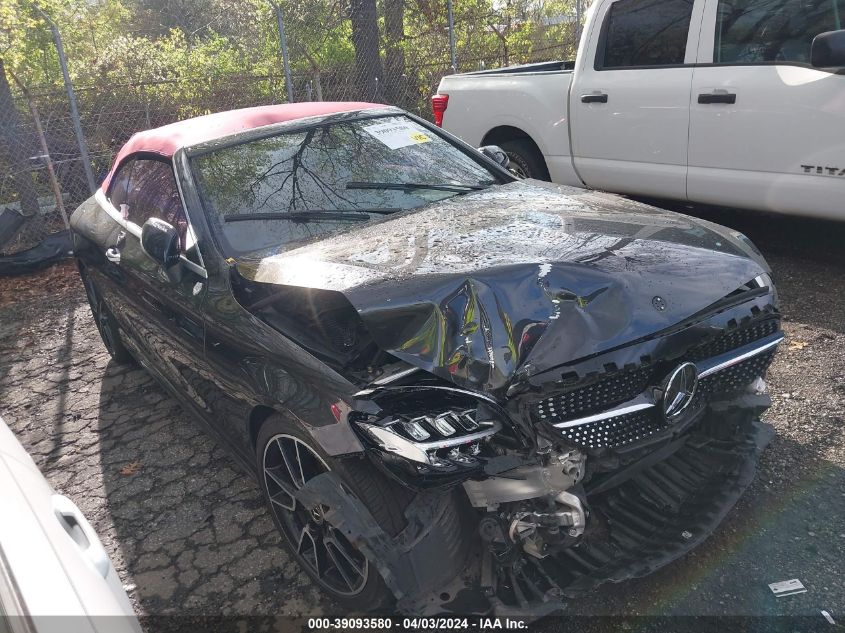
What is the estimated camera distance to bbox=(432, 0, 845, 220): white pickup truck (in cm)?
457

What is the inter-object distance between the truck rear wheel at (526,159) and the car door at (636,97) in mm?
443

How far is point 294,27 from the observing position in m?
11.9

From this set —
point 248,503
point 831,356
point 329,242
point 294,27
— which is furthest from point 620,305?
point 294,27

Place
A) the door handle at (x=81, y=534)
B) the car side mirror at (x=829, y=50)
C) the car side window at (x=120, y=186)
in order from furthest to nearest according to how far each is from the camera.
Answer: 1. the car side window at (x=120, y=186)
2. the car side mirror at (x=829, y=50)
3. the door handle at (x=81, y=534)

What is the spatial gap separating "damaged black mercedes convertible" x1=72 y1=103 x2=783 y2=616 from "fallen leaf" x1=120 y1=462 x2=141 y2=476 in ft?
2.25

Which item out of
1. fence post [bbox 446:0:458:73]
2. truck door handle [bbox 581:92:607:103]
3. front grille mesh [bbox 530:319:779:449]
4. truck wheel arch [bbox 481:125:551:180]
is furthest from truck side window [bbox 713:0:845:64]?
fence post [bbox 446:0:458:73]

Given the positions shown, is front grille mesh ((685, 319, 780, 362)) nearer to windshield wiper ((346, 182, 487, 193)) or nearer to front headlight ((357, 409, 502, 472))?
front headlight ((357, 409, 502, 472))

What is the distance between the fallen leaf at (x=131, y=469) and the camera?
12.4ft

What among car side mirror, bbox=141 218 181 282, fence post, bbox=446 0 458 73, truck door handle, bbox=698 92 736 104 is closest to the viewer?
car side mirror, bbox=141 218 181 282

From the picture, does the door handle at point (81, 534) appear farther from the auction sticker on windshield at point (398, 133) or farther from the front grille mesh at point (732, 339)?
the auction sticker on windshield at point (398, 133)

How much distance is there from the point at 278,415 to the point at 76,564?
3.41 ft

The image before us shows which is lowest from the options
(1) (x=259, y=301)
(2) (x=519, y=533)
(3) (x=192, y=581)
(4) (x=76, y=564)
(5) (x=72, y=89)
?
(3) (x=192, y=581)

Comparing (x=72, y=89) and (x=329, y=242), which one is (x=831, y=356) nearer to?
(x=329, y=242)

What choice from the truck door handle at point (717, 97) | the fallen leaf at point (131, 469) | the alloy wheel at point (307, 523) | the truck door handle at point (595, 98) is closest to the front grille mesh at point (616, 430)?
the alloy wheel at point (307, 523)
